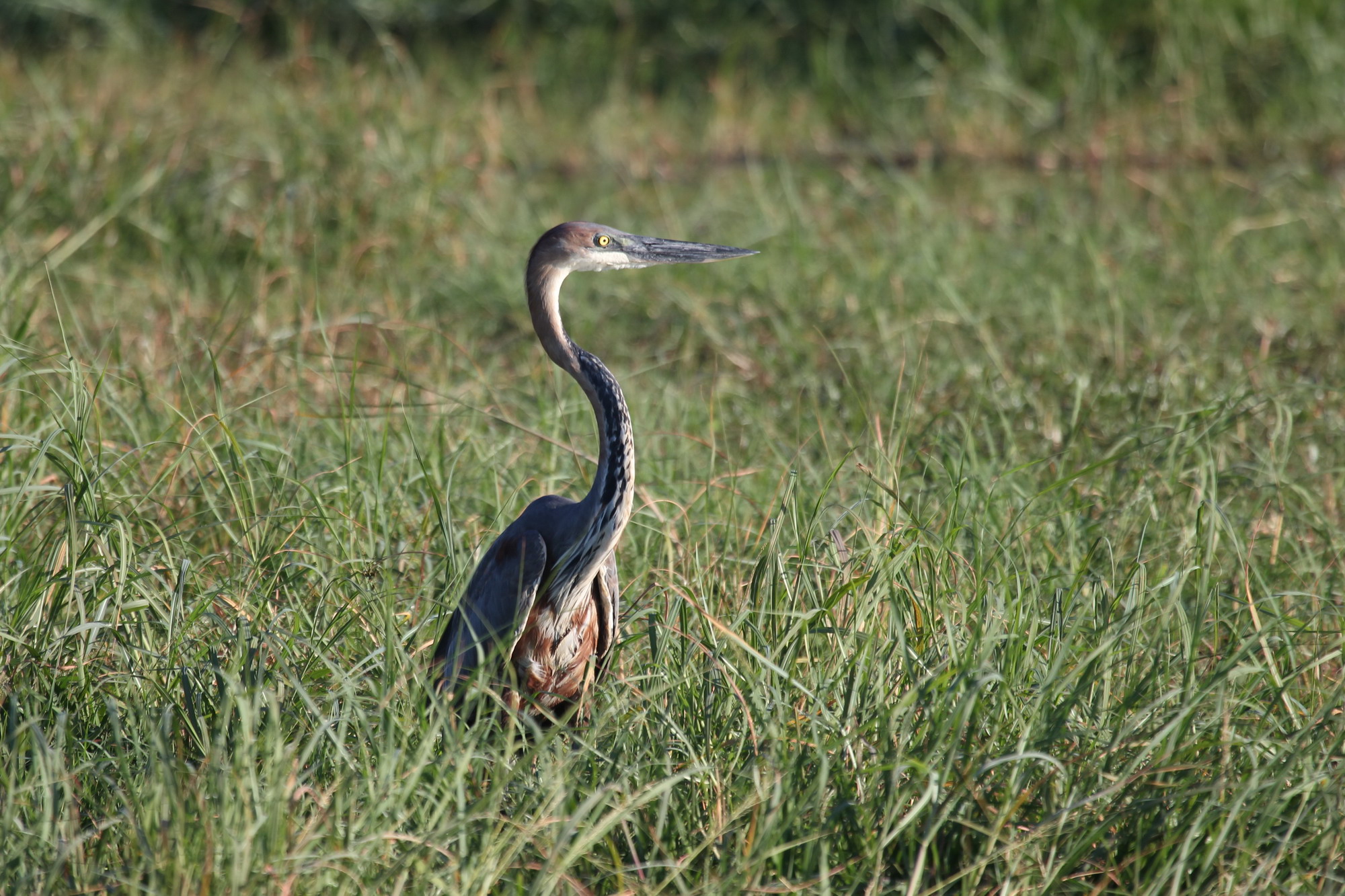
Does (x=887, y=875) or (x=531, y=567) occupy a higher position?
(x=531, y=567)

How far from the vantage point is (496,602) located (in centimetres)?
286

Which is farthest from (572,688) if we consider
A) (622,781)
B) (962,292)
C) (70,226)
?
(70,226)

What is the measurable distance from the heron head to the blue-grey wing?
634 millimetres

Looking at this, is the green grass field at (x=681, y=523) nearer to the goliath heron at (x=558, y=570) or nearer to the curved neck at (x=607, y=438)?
the goliath heron at (x=558, y=570)

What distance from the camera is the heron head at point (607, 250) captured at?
3.02 metres

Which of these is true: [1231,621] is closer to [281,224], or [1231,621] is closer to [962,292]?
[962,292]

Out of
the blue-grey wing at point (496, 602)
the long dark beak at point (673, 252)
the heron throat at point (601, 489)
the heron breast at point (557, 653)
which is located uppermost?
the long dark beak at point (673, 252)

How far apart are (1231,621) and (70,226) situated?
4620 mm

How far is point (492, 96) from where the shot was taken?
818cm

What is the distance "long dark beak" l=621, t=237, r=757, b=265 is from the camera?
125 inches

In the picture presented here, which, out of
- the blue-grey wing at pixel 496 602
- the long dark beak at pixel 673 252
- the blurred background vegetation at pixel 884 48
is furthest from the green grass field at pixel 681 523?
the blurred background vegetation at pixel 884 48

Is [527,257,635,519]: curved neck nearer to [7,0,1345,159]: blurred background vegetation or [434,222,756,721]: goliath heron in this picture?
[434,222,756,721]: goliath heron

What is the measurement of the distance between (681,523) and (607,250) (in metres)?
0.89

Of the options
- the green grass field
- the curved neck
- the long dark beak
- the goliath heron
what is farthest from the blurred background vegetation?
the curved neck
